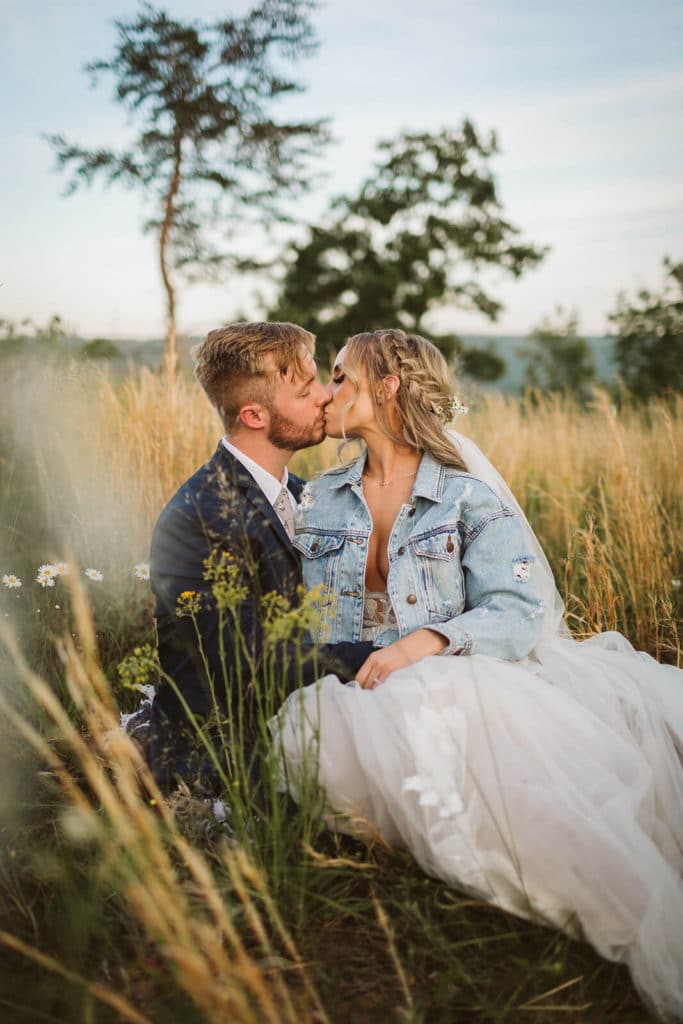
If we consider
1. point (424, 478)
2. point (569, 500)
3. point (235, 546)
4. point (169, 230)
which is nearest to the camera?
point (235, 546)

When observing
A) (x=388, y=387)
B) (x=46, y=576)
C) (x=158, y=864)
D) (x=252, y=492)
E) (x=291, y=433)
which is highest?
(x=388, y=387)

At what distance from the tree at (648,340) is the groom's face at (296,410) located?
16896 mm

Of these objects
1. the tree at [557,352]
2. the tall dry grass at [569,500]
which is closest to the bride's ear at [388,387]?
the tall dry grass at [569,500]

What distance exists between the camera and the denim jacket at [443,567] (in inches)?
101

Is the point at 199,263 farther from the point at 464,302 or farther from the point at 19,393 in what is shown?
the point at 464,302

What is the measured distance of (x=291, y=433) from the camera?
3047mm

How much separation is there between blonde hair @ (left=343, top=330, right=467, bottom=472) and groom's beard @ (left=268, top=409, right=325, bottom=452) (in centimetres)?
24

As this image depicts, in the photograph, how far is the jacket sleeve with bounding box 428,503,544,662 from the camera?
2.52 meters

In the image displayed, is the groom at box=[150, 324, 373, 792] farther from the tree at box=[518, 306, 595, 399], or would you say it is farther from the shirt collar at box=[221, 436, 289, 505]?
the tree at box=[518, 306, 595, 399]

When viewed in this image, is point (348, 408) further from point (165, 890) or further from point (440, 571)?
point (165, 890)

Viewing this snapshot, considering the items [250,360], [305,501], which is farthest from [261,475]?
[250,360]

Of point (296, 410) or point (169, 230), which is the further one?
point (169, 230)

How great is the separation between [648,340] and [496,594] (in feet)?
62.5

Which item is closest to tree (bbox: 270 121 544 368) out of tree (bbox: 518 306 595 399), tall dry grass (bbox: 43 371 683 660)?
tree (bbox: 518 306 595 399)
